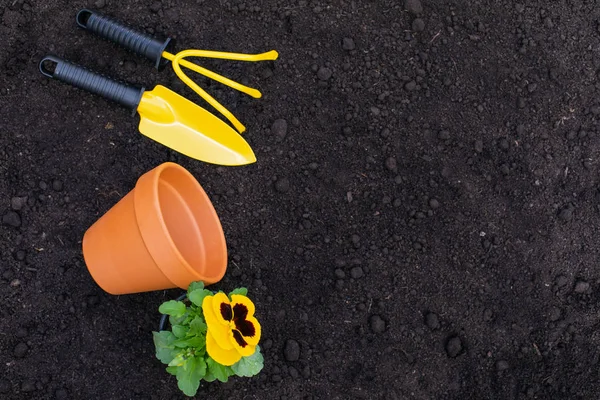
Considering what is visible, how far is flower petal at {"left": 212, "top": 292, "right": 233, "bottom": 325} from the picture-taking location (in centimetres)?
134

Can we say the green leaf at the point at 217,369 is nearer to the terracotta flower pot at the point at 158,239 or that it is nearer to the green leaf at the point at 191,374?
the green leaf at the point at 191,374

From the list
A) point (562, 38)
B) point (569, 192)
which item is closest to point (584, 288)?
point (569, 192)

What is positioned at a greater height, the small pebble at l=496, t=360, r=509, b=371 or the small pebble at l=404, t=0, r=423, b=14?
the small pebble at l=404, t=0, r=423, b=14

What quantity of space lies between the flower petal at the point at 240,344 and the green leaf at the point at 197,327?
0.12 metres

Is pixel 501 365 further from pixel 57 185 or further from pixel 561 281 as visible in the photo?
pixel 57 185

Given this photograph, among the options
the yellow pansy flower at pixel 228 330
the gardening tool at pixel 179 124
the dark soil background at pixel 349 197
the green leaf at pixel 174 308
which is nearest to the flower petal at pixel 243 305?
the yellow pansy flower at pixel 228 330

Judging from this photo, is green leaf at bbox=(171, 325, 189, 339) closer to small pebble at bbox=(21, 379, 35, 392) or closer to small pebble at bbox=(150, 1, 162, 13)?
small pebble at bbox=(21, 379, 35, 392)

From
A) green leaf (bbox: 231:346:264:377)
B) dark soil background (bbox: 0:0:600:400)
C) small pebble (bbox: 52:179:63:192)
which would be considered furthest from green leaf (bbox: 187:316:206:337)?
small pebble (bbox: 52:179:63:192)

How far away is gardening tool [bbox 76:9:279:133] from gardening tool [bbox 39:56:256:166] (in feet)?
0.14

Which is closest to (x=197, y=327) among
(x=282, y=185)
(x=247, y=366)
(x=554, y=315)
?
(x=247, y=366)

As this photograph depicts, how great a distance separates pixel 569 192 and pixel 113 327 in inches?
48.4

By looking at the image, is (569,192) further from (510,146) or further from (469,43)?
(469,43)

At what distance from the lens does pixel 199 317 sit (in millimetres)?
1454

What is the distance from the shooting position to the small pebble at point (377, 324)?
172cm
